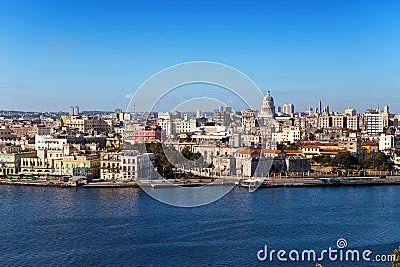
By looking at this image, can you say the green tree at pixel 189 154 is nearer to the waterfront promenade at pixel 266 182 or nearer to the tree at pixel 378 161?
the waterfront promenade at pixel 266 182

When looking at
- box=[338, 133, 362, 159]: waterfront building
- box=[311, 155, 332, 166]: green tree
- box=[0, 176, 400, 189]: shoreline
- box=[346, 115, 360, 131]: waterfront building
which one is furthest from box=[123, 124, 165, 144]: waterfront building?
box=[346, 115, 360, 131]: waterfront building

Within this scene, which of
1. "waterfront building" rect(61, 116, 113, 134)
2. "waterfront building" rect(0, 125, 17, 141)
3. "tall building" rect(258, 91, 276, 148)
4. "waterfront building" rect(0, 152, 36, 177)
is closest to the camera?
"waterfront building" rect(0, 152, 36, 177)

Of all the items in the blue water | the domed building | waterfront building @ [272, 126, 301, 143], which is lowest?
the blue water

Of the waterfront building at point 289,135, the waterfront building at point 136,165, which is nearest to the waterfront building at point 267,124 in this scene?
the waterfront building at point 289,135

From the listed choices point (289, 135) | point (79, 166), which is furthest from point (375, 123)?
point (79, 166)

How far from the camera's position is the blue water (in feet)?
14.0

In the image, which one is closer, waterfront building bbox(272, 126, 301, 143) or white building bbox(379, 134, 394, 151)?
white building bbox(379, 134, 394, 151)

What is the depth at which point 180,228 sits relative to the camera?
506 cm

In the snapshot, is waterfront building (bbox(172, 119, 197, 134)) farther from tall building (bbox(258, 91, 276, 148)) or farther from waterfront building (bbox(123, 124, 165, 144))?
tall building (bbox(258, 91, 276, 148))

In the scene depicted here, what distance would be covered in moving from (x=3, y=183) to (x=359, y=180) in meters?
5.04

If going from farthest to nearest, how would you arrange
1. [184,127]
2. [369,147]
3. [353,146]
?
[369,147], [184,127], [353,146]

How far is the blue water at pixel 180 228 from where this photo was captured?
427cm

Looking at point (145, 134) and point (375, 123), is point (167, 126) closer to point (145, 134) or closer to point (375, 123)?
point (145, 134)

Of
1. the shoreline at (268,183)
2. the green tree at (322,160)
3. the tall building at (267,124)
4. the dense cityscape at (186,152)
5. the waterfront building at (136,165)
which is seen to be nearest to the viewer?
the shoreline at (268,183)
